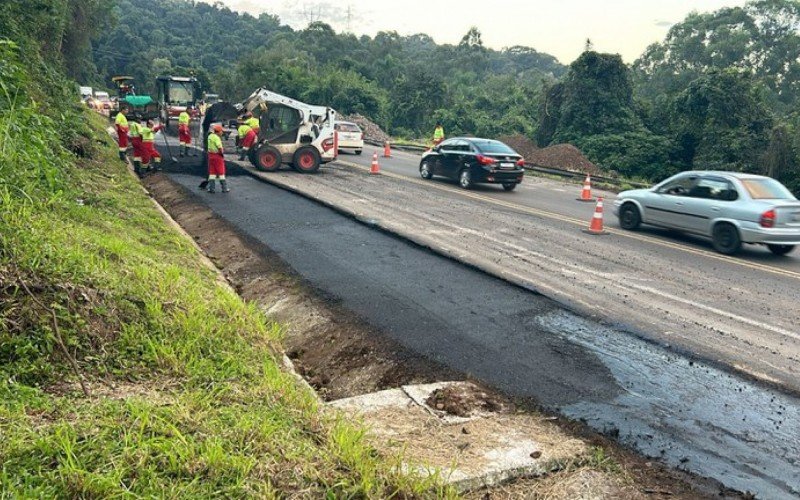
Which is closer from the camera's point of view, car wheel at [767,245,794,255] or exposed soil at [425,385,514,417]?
exposed soil at [425,385,514,417]

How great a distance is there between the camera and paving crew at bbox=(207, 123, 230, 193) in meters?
14.9

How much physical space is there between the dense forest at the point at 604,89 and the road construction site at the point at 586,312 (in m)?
16.1

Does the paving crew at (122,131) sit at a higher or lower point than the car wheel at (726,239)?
higher

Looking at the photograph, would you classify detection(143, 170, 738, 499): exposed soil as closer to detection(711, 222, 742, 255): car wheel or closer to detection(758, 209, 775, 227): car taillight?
detection(711, 222, 742, 255): car wheel

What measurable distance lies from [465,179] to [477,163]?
0.68 m

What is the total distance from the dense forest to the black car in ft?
38.4

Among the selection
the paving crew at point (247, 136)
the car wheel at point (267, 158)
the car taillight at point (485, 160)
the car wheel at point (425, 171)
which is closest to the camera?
the car taillight at point (485, 160)

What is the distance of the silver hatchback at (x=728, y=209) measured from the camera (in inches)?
424

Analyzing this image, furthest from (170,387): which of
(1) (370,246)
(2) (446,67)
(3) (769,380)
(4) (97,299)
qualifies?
(2) (446,67)

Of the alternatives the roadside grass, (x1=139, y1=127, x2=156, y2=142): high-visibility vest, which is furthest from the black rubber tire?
the roadside grass

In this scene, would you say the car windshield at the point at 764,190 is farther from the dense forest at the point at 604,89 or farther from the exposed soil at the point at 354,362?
the dense forest at the point at 604,89

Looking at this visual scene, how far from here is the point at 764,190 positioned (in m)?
11.4

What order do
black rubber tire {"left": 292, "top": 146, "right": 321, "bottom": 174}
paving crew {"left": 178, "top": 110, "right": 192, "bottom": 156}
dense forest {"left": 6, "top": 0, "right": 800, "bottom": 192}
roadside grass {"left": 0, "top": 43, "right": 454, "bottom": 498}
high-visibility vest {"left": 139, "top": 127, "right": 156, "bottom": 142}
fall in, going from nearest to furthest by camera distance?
roadside grass {"left": 0, "top": 43, "right": 454, "bottom": 498}, high-visibility vest {"left": 139, "top": 127, "right": 156, "bottom": 142}, black rubber tire {"left": 292, "top": 146, "right": 321, "bottom": 174}, paving crew {"left": 178, "top": 110, "right": 192, "bottom": 156}, dense forest {"left": 6, "top": 0, "right": 800, "bottom": 192}

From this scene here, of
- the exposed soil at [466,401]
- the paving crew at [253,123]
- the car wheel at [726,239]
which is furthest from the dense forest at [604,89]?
the exposed soil at [466,401]
